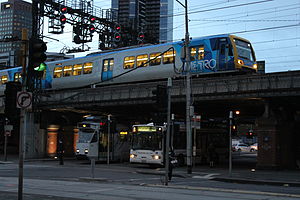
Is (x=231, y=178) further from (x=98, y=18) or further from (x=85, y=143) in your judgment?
(x=98, y=18)

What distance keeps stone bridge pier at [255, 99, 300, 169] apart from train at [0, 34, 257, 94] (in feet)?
10.5

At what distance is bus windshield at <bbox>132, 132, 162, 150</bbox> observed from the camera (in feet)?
95.7

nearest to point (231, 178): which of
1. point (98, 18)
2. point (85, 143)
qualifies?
point (85, 143)

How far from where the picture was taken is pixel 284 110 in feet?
99.7

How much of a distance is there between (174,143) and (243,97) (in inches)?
243

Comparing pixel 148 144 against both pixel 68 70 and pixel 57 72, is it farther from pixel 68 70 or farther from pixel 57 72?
pixel 57 72

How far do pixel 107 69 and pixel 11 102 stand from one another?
2632 centimetres

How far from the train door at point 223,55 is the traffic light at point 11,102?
2007cm

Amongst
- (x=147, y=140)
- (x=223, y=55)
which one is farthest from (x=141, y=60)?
(x=223, y=55)

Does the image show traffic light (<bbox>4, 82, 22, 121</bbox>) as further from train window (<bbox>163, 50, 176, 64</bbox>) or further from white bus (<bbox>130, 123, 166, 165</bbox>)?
train window (<bbox>163, 50, 176, 64</bbox>)

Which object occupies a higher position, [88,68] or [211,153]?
[88,68]

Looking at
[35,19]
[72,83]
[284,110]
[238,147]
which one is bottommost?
[238,147]

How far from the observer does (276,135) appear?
1102 inches

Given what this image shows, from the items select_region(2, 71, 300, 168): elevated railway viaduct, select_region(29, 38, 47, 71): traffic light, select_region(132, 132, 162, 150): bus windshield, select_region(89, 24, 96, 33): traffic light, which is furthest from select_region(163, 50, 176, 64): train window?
select_region(29, 38, 47, 71): traffic light
